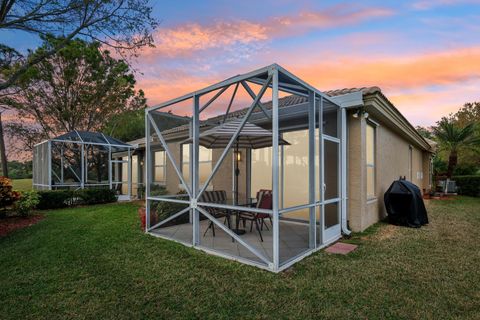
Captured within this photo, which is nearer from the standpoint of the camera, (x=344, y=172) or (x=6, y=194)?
(x=344, y=172)

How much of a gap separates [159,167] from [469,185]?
18.2 metres

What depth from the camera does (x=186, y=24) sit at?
8.39 meters

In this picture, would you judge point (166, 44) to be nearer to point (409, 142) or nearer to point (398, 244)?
point (398, 244)

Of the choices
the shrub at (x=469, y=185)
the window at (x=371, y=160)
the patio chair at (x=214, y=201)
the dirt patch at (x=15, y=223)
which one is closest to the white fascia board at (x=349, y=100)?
the window at (x=371, y=160)

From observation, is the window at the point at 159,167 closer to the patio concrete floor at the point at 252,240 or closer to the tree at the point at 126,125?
the patio concrete floor at the point at 252,240

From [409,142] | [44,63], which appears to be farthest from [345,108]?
[44,63]

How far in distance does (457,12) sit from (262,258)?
8.13 metres

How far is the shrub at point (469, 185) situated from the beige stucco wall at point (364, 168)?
891cm

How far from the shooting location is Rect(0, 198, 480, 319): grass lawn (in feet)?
9.09

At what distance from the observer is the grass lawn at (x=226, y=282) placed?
2770 mm

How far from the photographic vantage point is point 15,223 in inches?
291

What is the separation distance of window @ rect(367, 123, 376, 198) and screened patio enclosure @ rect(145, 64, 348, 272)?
1224mm

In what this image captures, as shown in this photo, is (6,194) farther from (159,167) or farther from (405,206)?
(405,206)

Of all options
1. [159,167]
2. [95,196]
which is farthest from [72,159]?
[159,167]
